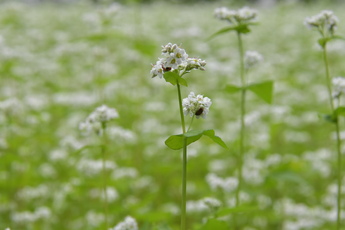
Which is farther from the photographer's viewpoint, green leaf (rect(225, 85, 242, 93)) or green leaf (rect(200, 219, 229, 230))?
green leaf (rect(225, 85, 242, 93))

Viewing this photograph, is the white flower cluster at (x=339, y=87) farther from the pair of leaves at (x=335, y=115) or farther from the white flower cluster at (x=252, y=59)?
the white flower cluster at (x=252, y=59)

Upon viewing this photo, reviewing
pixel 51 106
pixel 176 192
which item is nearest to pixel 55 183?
pixel 176 192

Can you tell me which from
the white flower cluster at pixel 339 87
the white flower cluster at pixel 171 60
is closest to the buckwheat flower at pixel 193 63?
the white flower cluster at pixel 171 60

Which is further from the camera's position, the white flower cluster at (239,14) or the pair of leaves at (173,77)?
the white flower cluster at (239,14)

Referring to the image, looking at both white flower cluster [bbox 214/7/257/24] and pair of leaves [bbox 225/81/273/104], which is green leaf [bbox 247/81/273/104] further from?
white flower cluster [bbox 214/7/257/24]

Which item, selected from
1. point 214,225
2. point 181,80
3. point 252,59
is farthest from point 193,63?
point 252,59

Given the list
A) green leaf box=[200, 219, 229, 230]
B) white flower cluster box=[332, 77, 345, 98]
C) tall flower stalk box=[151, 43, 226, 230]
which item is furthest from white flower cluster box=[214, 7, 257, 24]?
green leaf box=[200, 219, 229, 230]

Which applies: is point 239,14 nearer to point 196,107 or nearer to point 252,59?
point 252,59
